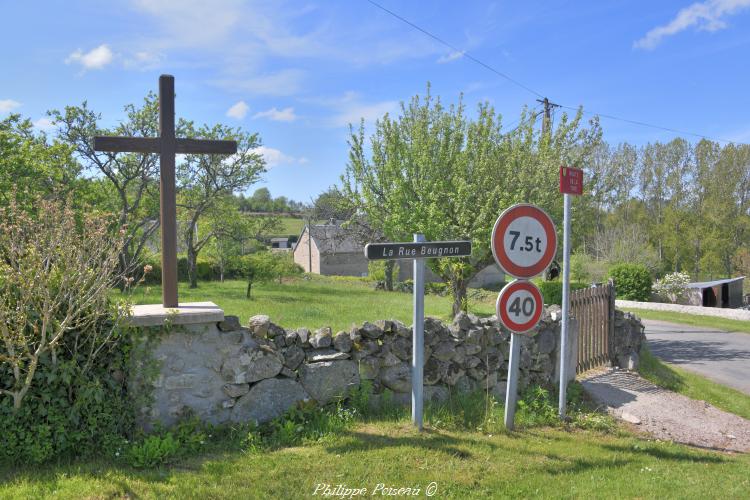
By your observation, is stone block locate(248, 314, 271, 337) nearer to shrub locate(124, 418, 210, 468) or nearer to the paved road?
shrub locate(124, 418, 210, 468)

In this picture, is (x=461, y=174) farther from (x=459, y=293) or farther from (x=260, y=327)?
(x=260, y=327)

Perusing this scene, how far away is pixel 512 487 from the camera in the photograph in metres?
4.07

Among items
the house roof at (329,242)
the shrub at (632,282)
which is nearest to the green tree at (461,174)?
the shrub at (632,282)

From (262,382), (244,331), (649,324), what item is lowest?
(649,324)

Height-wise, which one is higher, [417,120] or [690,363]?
A: [417,120]

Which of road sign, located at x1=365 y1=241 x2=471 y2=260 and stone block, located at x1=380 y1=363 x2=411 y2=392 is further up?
road sign, located at x1=365 y1=241 x2=471 y2=260

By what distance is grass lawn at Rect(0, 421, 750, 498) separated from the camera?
3658mm

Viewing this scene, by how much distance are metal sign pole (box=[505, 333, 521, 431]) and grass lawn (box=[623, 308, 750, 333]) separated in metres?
14.6

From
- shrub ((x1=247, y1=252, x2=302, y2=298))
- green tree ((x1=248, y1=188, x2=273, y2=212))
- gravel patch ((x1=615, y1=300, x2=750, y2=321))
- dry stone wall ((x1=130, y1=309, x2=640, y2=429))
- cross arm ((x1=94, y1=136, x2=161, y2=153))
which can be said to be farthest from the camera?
green tree ((x1=248, y1=188, x2=273, y2=212))

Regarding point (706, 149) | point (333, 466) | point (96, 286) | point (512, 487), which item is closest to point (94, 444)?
point (96, 286)

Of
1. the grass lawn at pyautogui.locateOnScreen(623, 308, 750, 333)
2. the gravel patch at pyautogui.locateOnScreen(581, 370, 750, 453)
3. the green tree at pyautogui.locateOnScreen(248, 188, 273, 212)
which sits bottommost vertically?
the grass lawn at pyautogui.locateOnScreen(623, 308, 750, 333)

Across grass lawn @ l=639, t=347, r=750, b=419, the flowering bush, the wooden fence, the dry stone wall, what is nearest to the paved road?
grass lawn @ l=639, t=347, r=750, b=419

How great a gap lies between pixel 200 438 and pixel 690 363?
10355mm

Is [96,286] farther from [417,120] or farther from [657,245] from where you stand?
[657,245]
